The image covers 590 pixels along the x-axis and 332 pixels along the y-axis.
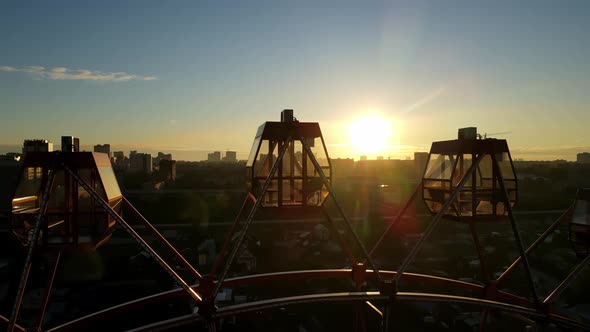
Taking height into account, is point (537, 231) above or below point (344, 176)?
below

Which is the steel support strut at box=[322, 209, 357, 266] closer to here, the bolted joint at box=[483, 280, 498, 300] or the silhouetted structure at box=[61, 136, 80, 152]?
the bolted joint at box=[483, 280, 498, 300]

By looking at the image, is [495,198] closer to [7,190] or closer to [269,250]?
[7,190]

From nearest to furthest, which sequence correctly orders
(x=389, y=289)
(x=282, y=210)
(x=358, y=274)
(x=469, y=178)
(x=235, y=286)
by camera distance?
1. (x=389, y=289)
2. (x=282, y=210)
3. (x=469, y=178)
4. (x=358, y=274)
5. (x=235, y=286)

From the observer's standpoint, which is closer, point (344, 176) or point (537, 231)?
point (537, 231)

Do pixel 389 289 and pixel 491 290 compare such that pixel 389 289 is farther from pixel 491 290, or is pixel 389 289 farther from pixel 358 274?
pixel 491 290

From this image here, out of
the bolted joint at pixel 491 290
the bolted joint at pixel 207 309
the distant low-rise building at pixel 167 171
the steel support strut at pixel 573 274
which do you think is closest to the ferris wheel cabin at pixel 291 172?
the bolted joint at pixel 207 309

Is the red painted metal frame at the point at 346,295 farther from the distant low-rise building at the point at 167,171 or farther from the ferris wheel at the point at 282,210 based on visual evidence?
the distant low-rise building at the point at 167,171

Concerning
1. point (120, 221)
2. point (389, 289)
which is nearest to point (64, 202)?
point (120, 221)

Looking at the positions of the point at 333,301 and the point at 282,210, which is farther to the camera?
the point at 282,210

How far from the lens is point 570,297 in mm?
33031

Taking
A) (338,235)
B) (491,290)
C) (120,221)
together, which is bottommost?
(491,290)

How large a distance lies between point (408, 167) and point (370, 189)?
3126 centimetres

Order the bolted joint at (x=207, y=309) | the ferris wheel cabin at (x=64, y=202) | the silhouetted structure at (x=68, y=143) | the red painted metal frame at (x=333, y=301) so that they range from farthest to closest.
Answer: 1. the silhouetted structure at (x=68, y=143)
2. the ferris wheel cabin at (x=64, y=202)
3. the bolted joint at (x=207, y=309)
4. the red painted metal frame at (x=333, y=301)

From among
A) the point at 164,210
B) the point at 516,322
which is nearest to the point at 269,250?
the point at 516,322
